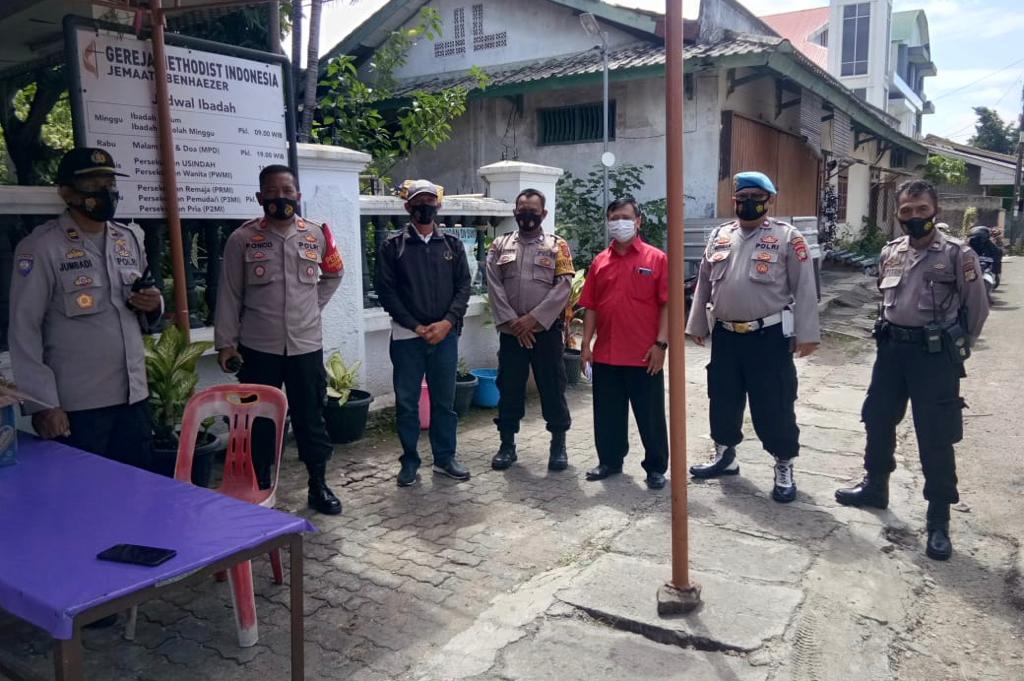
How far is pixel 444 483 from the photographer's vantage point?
473 cm

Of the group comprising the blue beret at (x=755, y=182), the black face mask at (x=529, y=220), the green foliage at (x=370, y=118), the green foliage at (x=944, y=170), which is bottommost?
the black face mask at (x=529, y=220)

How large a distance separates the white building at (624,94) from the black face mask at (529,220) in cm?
585

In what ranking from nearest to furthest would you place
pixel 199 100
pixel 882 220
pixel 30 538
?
pixel 30 538 < pixel 199 100 < pixel 882 220

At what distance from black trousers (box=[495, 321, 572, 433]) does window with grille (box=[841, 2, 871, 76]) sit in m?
33.0

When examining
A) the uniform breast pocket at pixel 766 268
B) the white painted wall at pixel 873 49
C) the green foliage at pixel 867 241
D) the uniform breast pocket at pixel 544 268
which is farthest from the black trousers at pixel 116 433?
the white painted wall at pixel 873 49

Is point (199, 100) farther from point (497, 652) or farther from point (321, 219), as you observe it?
point (497, 652)

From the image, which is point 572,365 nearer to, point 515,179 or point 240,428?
point 515,179

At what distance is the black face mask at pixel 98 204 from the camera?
10.5ft

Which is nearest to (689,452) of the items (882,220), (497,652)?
(497,652)

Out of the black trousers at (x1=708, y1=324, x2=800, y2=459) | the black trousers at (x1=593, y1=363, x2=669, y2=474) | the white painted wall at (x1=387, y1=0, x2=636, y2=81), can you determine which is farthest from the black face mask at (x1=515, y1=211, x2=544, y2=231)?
the white painted wall at (x1=387, y1=0, x2=636, y2=81)

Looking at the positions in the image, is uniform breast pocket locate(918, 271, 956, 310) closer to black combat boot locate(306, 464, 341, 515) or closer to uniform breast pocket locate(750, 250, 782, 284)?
uniform breast pocket locate(750, 250, 782, 284)

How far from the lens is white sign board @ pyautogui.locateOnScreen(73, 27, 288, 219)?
411 cm

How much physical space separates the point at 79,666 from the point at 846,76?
36.7m

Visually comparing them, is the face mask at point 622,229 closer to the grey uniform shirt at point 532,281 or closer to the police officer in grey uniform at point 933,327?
the grey uniform shirt at point 532,281
